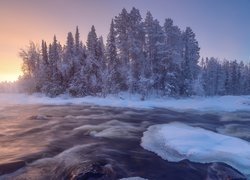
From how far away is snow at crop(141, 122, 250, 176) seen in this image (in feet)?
36.3

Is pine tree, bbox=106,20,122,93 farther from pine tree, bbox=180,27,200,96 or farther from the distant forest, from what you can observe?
pine tree, bbox=180,27,200,96

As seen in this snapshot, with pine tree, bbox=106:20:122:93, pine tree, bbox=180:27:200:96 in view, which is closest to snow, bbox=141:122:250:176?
pine tree, bbox=106:20:122:93

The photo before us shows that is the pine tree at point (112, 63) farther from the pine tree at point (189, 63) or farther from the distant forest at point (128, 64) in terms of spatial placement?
the pine tree at point (189, 63)

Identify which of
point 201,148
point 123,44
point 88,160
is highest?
point 123,44

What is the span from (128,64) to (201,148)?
1924 inches

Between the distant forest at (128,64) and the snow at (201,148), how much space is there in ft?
123

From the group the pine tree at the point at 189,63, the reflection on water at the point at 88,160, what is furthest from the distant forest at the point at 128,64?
the reflection on water at the point at 88,160

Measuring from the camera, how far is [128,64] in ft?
199

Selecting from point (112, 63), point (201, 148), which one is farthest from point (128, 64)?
point (201, 148)

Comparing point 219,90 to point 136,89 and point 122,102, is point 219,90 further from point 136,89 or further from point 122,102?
point 122,102

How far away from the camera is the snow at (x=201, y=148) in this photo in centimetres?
1106

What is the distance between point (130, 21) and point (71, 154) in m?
52.5

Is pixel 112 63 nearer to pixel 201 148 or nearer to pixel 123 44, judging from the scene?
pixel 123 44

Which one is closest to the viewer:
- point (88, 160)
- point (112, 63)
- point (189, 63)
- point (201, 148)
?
point (88, 160)
